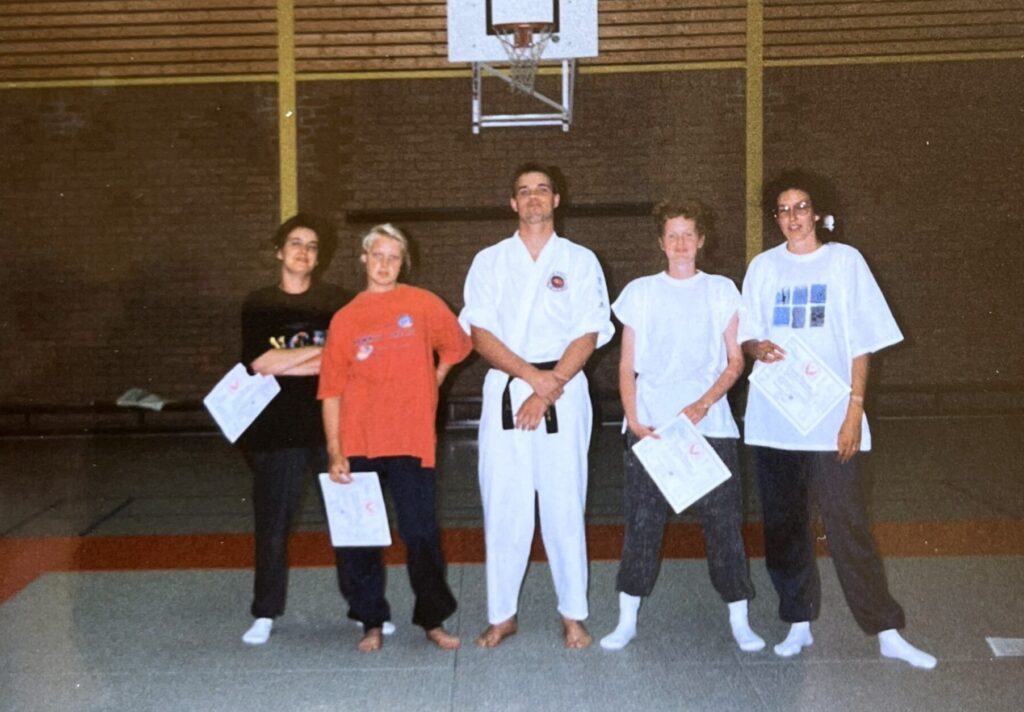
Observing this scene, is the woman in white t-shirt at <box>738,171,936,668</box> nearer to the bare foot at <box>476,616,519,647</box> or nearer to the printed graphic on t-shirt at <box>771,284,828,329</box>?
the printed graphic on t-shirt at <box>771,284,828,329</box>

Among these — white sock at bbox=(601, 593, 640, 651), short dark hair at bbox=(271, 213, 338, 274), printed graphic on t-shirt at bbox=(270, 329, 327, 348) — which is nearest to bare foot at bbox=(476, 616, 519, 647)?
white sock at bbox=(601, 593, 640, 651)

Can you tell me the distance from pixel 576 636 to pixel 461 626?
1.67ft

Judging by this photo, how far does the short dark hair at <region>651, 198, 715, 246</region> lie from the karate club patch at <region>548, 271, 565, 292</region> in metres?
0.39

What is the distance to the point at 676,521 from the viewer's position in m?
6.16

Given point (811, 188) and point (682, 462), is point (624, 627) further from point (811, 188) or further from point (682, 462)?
point (811, 188)

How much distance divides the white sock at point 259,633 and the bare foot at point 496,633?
793 mm

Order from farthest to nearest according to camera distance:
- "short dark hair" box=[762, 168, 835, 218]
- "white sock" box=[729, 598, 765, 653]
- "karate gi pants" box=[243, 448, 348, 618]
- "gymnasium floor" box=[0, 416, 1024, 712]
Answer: "karate gi pants" box=[243, 448, 348, 618]
"white sock" box=[729, 598, 765, 653]
"short dark hair" box=[762, 168, 835, 218]
"gymnasium floor" box=[0, 416, 1024, 712]

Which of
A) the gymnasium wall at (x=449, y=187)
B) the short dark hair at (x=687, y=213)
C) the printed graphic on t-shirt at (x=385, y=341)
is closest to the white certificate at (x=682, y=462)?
the short dark hair at (x=687, y=213)

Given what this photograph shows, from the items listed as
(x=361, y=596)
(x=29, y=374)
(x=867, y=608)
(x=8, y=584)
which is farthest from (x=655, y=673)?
(x=29, y=374)

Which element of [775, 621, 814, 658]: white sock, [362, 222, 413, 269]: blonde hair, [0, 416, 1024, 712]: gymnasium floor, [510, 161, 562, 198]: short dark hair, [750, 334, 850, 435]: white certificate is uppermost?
[510, 161, 562, 198]: short dark hair

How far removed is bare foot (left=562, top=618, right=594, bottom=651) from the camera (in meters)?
3.93

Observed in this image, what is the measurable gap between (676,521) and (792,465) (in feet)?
7.97

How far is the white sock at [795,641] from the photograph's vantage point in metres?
3.80

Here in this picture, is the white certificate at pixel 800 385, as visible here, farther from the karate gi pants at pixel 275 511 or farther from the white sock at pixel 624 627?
the karate gi pants at pixel 275 511
